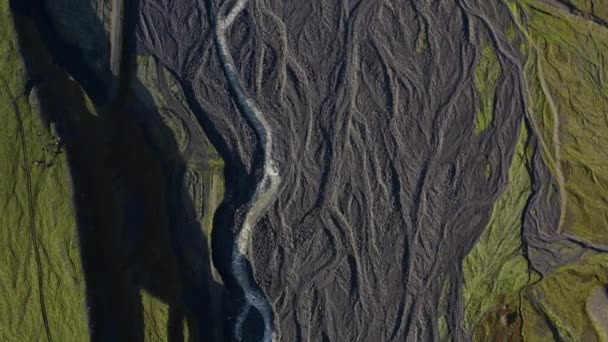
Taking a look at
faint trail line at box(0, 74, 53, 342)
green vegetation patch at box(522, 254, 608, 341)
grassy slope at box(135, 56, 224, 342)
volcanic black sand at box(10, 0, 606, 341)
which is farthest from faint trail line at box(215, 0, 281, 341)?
green vegetation patch at box(522, 254, 608, 341)

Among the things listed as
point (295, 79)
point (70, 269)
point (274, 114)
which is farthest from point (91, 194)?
point (295, 79)

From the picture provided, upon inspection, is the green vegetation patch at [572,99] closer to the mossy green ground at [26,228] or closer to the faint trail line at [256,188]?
the faint trail line at [256,188]

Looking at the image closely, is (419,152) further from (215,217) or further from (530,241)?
(215,217)

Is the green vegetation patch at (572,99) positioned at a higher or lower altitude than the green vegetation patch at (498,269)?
higher

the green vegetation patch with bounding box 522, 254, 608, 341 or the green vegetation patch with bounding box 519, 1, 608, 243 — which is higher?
the green vegetation patch with bounding box 519, 1, 608, 243

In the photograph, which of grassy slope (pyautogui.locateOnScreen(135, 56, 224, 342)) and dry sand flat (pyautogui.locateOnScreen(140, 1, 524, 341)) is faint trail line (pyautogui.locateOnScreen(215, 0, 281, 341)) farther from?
grassy slope (pyautogui.locateOnScreen(135, 56, 224, 342))

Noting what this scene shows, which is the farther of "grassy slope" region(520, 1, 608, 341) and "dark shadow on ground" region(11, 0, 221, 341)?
"grassy slope" region(520, 1, 608, 341)

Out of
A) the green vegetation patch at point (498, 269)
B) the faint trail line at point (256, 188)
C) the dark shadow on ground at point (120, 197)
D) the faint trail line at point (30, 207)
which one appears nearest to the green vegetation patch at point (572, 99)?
the green vegetation patch at point (498, 269)
